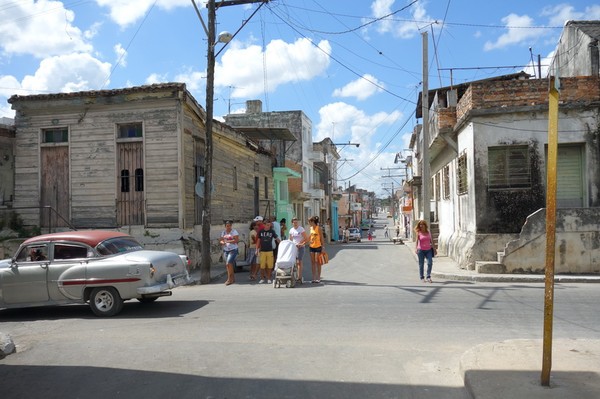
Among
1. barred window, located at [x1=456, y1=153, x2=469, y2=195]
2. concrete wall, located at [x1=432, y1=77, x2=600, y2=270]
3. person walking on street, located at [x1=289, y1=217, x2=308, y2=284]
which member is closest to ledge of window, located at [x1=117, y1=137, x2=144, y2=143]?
person walking on street, located at [x1=289, y1=217, x2=308, y2=284]

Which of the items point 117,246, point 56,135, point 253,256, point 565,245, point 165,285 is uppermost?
point 56,135

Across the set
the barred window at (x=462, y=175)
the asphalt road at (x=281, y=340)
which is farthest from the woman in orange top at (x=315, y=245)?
the barred window at (x=462, y=175)

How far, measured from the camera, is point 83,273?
912 cm

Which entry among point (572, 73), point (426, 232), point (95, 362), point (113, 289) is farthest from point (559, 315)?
point (572, 73)

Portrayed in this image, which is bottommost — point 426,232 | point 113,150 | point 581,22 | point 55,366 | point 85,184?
point 55,366

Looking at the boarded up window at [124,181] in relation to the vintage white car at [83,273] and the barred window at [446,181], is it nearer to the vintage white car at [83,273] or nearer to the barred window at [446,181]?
the vintage white car at [83,273]

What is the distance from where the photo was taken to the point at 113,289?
9102mm

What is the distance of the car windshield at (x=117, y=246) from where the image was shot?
943 cm

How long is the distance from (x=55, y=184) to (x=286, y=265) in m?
9.30

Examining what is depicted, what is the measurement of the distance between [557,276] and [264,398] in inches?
403

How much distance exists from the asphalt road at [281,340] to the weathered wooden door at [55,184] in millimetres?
7111

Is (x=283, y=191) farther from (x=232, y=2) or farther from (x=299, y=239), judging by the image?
(x=299, y=239)

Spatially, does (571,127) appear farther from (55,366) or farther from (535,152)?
(55,366)

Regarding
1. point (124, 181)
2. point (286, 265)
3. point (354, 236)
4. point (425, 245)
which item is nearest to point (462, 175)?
point (425, 245)
